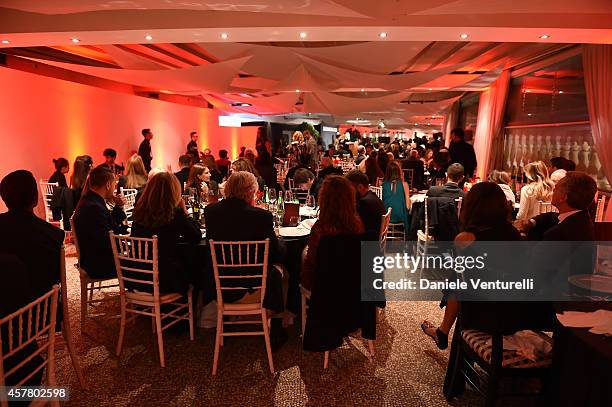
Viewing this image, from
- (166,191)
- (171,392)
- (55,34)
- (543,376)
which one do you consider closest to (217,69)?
(55,34)

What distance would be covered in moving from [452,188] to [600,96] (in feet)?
7.86

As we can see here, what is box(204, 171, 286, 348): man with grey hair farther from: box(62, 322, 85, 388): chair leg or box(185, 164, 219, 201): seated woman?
box(185, 164, 219, 201): seated woman

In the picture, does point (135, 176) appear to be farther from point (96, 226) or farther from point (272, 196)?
point (96, 226)

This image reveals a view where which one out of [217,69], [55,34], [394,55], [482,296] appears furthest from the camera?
[217,69]

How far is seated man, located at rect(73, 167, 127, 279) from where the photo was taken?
320 centimetres

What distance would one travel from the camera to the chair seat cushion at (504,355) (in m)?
2.08

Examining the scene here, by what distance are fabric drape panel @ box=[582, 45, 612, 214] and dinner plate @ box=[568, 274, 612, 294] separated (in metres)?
3.57

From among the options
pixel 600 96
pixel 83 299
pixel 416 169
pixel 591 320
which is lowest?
pixel 83 299

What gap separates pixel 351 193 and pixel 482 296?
3.26 ft

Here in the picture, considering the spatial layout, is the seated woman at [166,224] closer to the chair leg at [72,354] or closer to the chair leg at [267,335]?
the chair leg at [72,354]

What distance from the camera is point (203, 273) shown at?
3000 millimetres

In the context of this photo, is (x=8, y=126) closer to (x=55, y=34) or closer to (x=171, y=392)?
(x=55, y=34)

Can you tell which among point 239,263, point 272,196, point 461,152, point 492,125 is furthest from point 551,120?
point 239,263

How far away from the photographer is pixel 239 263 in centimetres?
276
